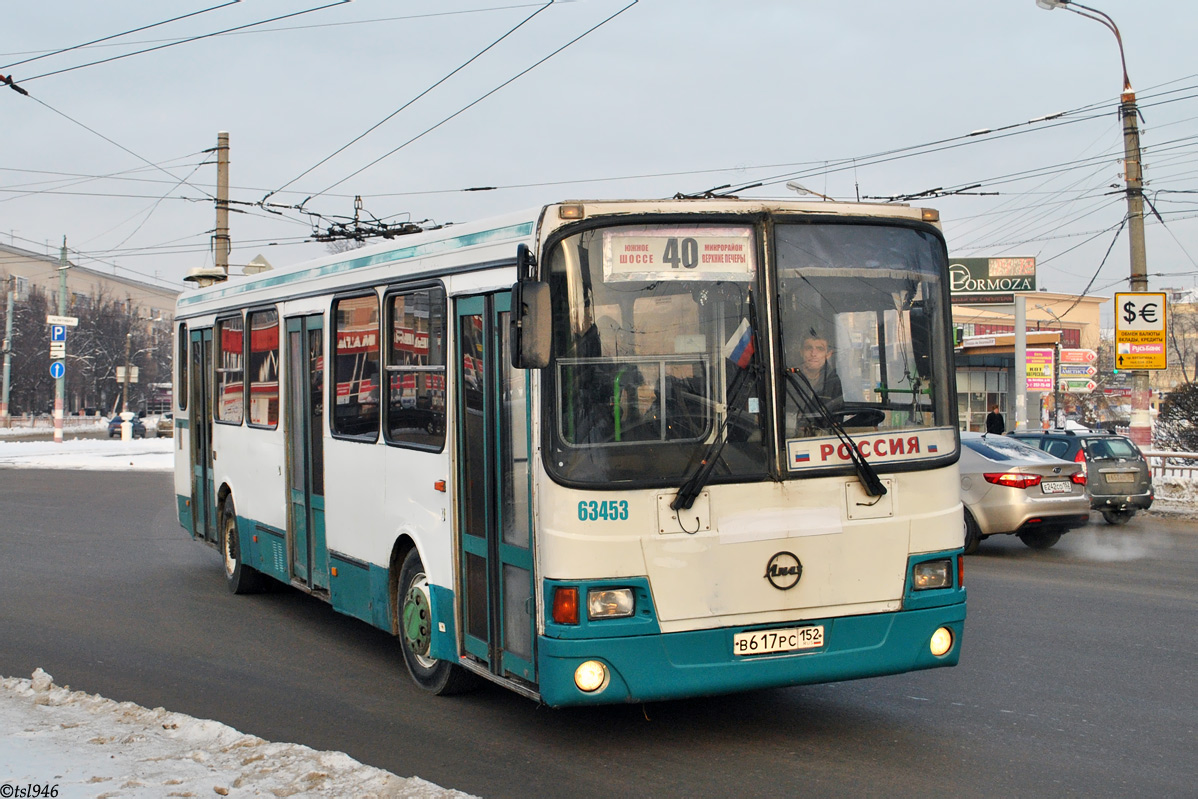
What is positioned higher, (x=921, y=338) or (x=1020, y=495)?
(x=921, y=338)

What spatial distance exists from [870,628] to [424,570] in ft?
8.56

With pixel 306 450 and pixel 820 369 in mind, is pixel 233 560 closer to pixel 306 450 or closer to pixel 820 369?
pixel 306 450

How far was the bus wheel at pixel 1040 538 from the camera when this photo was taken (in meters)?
15.0

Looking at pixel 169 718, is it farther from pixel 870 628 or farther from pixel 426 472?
pixel 870 628

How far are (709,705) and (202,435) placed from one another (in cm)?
714

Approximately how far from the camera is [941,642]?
604 centimetres

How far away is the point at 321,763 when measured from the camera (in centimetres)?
536

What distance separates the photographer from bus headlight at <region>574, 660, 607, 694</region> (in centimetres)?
550

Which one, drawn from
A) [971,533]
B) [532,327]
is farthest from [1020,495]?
[532,327]

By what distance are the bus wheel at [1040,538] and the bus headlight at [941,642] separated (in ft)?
31.0

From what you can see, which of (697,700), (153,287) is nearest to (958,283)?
(697,700)

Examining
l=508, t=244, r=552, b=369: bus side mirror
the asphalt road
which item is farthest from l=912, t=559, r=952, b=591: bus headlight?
l=508, t=244, r=552, b=369: bus side mirror

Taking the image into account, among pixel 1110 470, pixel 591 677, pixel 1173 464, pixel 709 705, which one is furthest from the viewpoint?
pixel 1173 464

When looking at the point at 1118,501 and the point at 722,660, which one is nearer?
the point at 722,660
